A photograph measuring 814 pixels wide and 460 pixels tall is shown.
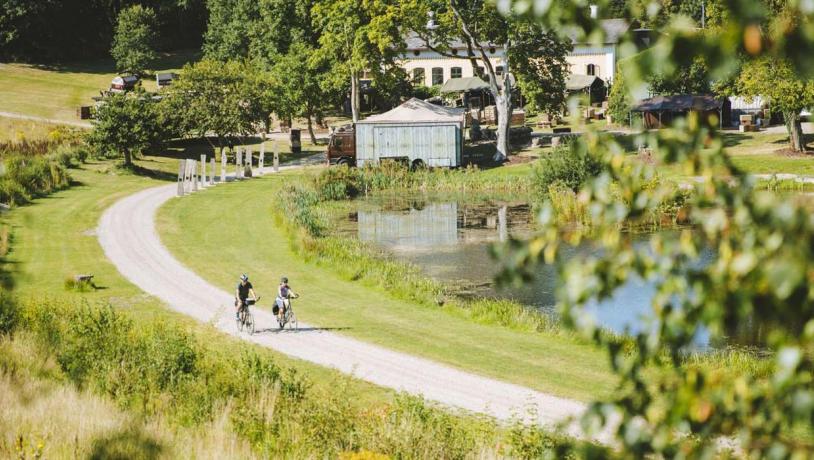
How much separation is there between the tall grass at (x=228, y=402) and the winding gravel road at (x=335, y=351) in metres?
1.25

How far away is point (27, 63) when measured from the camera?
90.9 metres

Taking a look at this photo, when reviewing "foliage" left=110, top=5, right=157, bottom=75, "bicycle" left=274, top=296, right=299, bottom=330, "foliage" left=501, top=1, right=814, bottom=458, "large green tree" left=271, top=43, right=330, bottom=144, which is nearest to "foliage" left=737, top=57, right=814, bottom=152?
"large green tree" left=271, top=43, right=330, bottom=144

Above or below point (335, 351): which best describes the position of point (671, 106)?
above

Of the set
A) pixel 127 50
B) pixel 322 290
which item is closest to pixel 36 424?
pixel 322 290

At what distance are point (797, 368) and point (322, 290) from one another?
24363 millimetres

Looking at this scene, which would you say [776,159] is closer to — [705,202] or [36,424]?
[36,424]

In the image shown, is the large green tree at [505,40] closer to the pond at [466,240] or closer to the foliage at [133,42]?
the pond at [466,240]

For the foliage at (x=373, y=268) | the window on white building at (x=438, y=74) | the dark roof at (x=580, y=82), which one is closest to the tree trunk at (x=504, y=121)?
the foliage at (x=373, y=268)

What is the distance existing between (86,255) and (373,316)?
12.6m

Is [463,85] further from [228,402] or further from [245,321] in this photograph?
[228,402]

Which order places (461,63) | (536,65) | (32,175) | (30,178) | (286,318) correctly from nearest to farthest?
(286,318) → (30,178) → (32,175) → (536,65) → (461,63)

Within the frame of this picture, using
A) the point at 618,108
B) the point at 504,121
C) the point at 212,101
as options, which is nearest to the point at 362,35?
the point at 212,101

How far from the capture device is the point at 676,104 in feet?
202

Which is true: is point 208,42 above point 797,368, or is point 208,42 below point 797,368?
above
